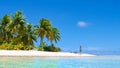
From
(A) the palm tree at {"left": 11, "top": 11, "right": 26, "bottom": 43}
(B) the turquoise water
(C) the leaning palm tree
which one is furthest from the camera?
(C) the leaning palm tree

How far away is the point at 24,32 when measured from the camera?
42656 millimetres

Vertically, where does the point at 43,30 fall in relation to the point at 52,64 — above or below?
above

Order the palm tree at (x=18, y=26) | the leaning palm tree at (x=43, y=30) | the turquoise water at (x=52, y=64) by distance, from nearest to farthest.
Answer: the turquoise water at (x=52, y=64), the palm tree at (x=18, y=26), the leaning palm tree at (x=43, y=30)

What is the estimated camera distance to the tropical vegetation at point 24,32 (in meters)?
42.5

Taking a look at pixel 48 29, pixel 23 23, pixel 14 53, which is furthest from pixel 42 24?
pixel 14 53

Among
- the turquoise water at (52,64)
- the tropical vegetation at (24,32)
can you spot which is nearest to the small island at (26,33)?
the tropical vegetation at (24,32)

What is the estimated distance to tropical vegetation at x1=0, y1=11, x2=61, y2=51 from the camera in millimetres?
42500

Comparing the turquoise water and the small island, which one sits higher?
the small island

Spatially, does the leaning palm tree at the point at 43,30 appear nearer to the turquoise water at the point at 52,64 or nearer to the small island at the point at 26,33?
the small island at the point at 26,33

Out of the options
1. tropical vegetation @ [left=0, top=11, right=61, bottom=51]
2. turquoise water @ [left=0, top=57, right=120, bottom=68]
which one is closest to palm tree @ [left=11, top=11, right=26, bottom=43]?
tropical vegetation @ [left=0, top=11, right=61, bottom=51]

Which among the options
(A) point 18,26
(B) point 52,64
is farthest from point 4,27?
(B) point 52,64

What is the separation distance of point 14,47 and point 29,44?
654 centimetres

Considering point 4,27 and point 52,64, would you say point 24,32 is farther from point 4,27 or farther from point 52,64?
point 52,64

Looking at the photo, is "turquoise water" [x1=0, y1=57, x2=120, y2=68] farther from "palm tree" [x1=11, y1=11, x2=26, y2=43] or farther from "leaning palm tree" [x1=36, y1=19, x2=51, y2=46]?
"leaning palm tree" [x1=36, y1=19, x2=51, y2=46]
